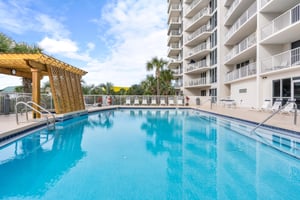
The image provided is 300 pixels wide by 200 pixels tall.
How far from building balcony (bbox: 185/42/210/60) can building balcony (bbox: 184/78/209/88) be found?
121 inches

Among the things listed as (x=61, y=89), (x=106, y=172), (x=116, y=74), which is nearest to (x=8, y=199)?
(x=106, y=172)

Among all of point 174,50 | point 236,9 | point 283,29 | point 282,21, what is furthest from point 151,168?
point 174,50

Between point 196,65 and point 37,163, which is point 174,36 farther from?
point 37,163

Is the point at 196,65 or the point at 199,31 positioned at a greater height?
the point at 199,31

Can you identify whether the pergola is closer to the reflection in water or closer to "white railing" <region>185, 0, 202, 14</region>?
the reflection in water

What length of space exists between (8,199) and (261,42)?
15096mm

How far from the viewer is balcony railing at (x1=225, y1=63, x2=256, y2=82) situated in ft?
52.1

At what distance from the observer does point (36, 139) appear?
705 cm

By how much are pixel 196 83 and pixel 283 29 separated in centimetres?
1697

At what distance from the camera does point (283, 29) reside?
445 inches

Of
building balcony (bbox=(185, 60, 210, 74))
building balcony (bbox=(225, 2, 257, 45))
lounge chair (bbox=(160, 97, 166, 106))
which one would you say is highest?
building balcony (bbox=(225, 2, 257, 45))

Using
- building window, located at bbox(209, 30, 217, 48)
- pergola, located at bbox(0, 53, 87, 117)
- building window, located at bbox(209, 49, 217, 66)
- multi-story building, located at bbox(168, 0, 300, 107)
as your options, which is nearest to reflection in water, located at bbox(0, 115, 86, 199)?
pergola, located at bbox(0, 53, 87, 117)

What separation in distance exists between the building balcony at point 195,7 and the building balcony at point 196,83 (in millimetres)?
9026

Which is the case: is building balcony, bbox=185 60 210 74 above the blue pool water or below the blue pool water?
above
